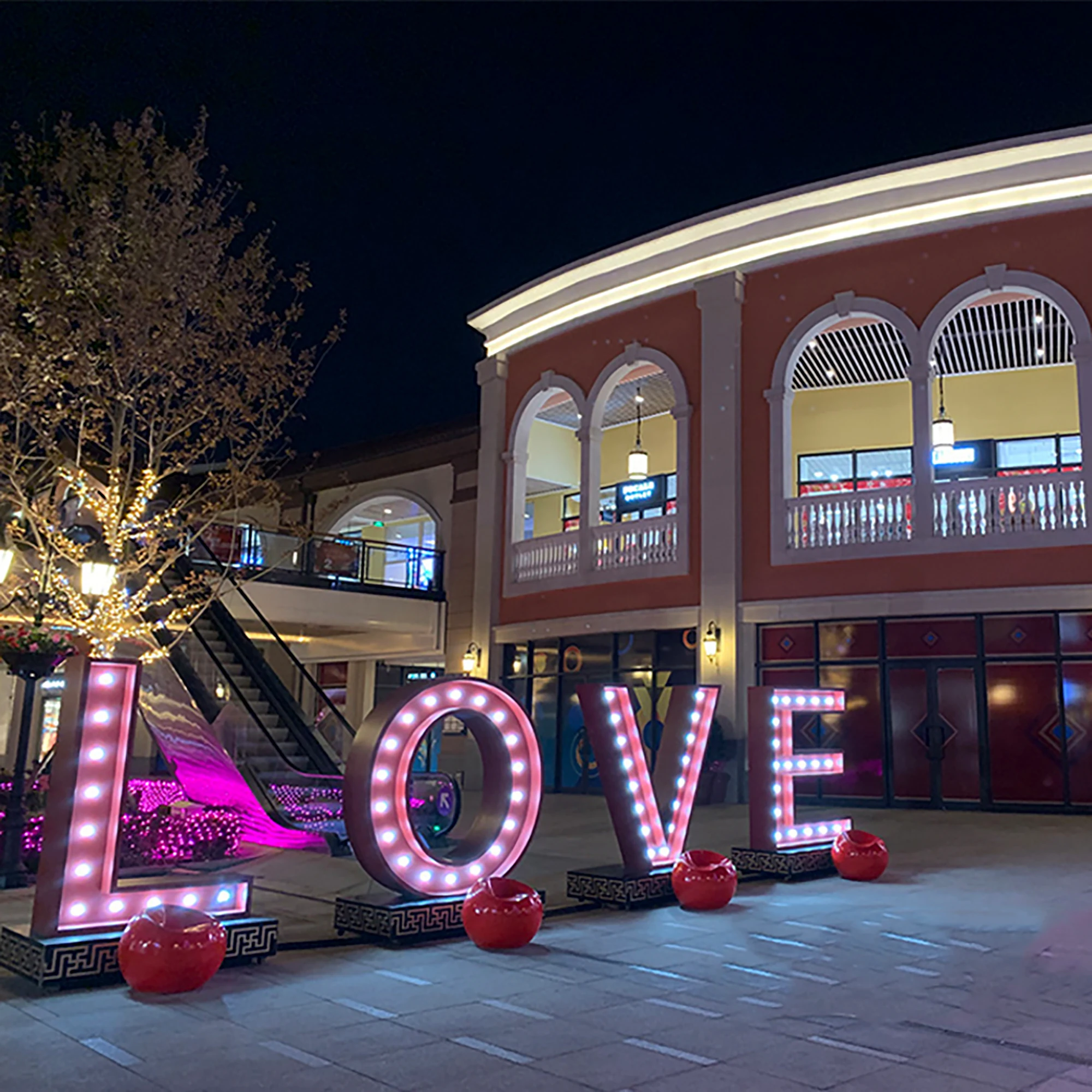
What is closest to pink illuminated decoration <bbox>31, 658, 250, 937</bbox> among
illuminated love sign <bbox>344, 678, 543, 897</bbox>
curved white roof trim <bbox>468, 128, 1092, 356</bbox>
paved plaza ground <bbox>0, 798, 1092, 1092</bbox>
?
paved plaza ground <bbox>0, 798, 1092, 1092</bbox>

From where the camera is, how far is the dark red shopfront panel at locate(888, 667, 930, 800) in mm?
15336

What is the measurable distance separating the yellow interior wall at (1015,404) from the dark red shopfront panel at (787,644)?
17.0 feet

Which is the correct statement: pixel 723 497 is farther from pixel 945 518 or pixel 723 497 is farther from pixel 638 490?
pixel 638 490

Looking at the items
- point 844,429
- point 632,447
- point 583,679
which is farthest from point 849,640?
point 632,447

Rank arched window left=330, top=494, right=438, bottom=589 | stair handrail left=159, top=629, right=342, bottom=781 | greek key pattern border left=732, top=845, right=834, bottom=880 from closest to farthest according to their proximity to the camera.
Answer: greek key pattern border left=732, top=845, right=834, bottom=880, stair handrail left=159, top=629, right=342, bottom=781, arched window left=330, top=494, right=438, bottom=589

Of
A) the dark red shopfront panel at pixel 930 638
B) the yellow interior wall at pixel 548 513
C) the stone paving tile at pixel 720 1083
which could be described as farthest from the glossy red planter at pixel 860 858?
the yellow interior wall at pixel 548 513

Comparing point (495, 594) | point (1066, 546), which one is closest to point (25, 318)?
point (495, 594)

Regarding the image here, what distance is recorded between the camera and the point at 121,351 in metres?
14.7

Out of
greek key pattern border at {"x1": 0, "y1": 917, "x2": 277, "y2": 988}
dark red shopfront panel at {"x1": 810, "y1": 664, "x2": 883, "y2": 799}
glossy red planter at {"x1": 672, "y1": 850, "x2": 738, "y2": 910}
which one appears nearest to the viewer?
greek key pattern border at {"x1": 0, "y1": 917, "x2": 277, "y2": 988}

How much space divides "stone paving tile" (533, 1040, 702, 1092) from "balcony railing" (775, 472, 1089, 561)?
1216cm

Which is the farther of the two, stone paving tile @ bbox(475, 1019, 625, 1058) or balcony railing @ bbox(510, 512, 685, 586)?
balcony railing @ bbox(510, 512, 685, 586)

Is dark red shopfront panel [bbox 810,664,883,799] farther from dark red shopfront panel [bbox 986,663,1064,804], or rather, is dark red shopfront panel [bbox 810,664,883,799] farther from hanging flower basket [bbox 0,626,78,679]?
hanging flower basket [bbox 0,626,78,679]

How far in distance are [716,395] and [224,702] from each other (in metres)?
9.22

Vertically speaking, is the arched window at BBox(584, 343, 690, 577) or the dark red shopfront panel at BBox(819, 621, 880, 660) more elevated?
the arched window at BBox(584, 343, 690, 577)
